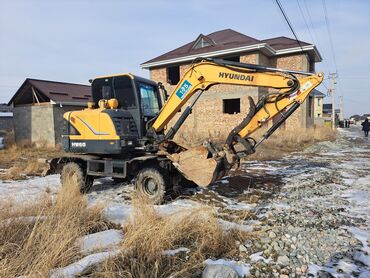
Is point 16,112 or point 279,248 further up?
point 16,112

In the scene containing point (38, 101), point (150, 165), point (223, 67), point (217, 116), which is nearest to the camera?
point (223, 67)

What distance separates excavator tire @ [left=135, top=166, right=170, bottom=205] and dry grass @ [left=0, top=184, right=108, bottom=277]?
1548 millimetres

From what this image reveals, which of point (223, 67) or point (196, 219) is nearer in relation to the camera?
point (196, 219)

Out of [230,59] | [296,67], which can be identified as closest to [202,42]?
[230,59]

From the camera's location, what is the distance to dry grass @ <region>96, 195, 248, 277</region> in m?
3.46

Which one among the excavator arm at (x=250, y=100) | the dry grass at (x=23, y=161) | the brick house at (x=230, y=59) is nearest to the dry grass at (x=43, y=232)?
the excavator arm at (x=250, y=100)

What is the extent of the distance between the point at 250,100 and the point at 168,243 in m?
3.51

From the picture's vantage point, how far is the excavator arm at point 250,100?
614 centimetres

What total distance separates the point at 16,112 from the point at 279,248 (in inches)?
872

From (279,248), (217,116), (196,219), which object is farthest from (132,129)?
(217,116)

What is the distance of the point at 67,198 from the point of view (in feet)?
17.1

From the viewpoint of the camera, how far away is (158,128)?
23.4ft

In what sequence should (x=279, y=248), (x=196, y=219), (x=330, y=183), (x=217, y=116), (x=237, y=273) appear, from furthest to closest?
(x=217, y=116)
(x=330, y=183)
(x=196, y=219)
(x=279, y=248)
(x=237, y=273)

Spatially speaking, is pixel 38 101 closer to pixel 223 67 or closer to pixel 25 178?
pixel 25 178
